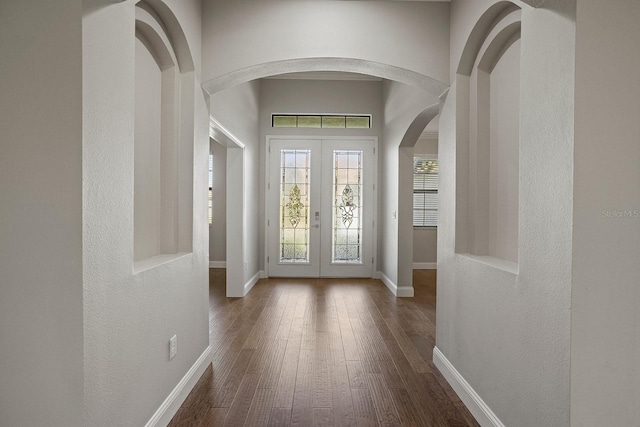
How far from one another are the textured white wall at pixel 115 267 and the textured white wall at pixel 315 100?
4.24m

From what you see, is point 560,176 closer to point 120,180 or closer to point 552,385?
point 552,385

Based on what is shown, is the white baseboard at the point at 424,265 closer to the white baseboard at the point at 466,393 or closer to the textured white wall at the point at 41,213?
the white baseboard at the point at 466,393

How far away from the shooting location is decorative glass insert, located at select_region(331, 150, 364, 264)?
6.71 meters

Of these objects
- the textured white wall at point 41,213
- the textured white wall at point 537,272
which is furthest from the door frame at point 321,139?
the textured white wall at point 41,213

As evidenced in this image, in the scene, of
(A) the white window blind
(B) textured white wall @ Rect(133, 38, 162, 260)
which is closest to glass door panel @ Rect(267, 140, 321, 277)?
(A) the white window blind

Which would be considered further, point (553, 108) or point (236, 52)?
point (236, 52)

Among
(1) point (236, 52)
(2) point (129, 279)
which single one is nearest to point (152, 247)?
(2) point (129, 279)

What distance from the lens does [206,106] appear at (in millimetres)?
3107

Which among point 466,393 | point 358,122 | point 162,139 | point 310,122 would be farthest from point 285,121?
point 466,393

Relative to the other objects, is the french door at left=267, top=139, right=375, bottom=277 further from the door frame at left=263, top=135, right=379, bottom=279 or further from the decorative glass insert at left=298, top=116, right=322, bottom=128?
the decorative glass insert at left=298, top=116, right=322, bottom=128

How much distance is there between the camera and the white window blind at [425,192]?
26.4 ft

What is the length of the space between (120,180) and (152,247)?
33.5 inches

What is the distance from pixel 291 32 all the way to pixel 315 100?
370 cm

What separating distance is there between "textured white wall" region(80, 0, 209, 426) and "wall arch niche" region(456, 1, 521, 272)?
6.04 ft
